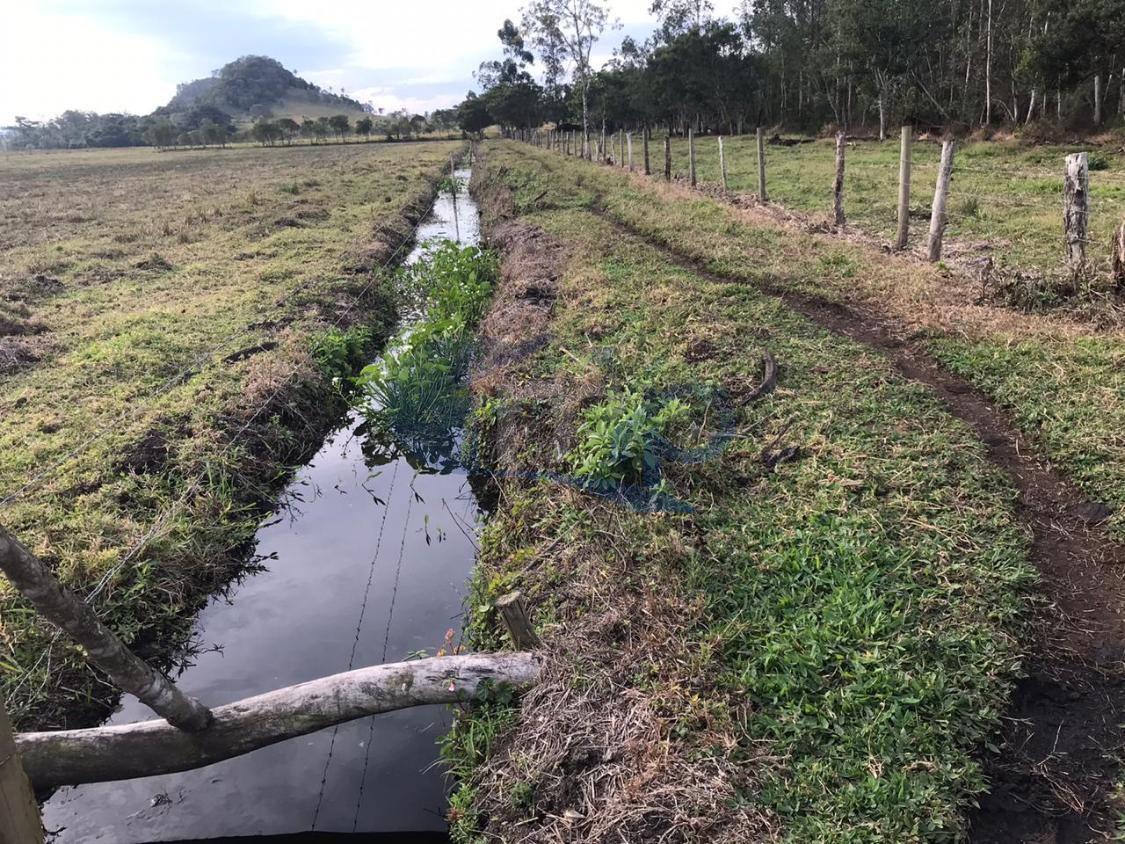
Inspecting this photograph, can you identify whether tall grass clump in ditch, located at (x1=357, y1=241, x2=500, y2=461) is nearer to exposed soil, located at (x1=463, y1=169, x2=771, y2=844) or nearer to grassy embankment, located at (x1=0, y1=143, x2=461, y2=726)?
grassy embankment, located at (x1=0, y1=143, x2=461, y2=726)

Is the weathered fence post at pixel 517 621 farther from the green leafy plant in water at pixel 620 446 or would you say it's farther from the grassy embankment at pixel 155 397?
the grassy embankment at pixel 155 397

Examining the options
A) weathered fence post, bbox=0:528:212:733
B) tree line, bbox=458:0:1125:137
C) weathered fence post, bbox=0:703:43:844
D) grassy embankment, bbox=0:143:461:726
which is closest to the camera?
weathered fence post, bbox=0:703:43:844

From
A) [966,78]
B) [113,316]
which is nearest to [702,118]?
[966,78]

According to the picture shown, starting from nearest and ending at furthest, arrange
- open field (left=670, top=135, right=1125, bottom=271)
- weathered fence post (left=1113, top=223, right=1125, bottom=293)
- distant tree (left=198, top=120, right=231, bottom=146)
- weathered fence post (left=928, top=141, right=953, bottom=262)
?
weathered fence post (left=1113, top=223, right=1125, bottom=293) → weathered fence post (left=928, top=141, right=953, bottom=262) → open field (left=670, top=135, right=1125, bottom=271) → distant tree (left=198, top=120, right=231, bottom=146)

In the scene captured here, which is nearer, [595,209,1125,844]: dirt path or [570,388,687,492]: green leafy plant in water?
[595,209,1125,844]: dirt path

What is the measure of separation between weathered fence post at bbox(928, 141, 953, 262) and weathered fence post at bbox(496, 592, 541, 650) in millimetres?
8321

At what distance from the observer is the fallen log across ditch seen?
354cm

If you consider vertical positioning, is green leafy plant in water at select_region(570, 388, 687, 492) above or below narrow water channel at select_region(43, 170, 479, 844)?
above

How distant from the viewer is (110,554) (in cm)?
522

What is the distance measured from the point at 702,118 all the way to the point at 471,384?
169 feet

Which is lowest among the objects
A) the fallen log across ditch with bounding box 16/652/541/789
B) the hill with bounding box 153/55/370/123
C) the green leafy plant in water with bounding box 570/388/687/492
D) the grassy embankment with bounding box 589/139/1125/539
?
the fallen log across ditch with bounding box 16/652/541/789

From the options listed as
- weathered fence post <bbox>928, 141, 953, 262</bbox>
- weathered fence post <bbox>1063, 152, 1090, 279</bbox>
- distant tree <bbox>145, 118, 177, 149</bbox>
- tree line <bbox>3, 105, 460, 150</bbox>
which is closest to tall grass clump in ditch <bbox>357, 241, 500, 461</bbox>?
weathered fence post <bbox>928, 141, 953, 262</bbox>

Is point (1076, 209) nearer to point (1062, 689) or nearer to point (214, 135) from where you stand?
point (1062, 689)

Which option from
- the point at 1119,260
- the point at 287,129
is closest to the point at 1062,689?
the point at 1119,260
